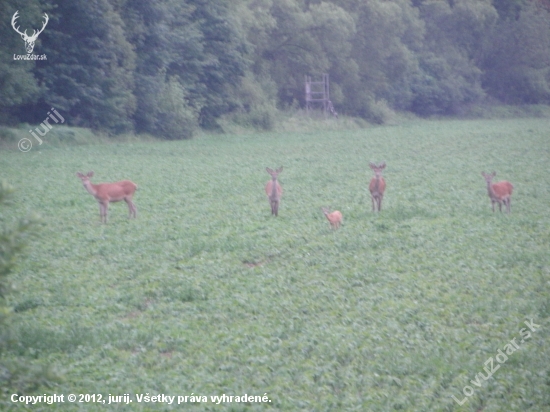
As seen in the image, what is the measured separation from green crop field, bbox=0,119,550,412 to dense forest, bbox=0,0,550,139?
1638cm

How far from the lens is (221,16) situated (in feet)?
145

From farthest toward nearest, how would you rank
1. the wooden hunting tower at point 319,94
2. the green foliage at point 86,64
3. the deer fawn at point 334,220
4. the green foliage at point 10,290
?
the wooden hunting tower at point 319,94 < the green foliage at point 86,64 < the deer fawn at point 334,220 < the green foliage at point 10,290

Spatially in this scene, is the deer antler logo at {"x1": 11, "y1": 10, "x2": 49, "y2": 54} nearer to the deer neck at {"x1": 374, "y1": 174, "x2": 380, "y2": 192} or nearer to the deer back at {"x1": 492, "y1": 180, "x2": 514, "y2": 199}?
the deer neck at {"x1": 374, "y1": 174, "x2": 380, "y2": 192}

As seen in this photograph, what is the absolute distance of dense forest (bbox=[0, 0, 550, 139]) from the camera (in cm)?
3394

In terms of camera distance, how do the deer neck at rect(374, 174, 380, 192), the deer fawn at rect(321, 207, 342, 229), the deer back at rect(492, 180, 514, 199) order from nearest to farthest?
the deer fawn at rect(321, 207, 342, 229), the deer back at rect(492, 180, 514, 199), the deer neck at rect(374, 174, 380, 192)

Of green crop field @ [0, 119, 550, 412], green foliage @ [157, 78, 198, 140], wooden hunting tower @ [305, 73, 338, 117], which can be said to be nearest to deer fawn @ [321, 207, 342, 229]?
green crop field @ [0, 119, 550, 412]

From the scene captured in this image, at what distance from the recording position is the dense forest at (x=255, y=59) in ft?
111

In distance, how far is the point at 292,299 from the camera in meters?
9.30

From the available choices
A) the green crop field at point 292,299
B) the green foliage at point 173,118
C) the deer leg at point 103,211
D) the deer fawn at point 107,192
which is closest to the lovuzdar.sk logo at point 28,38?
the green foliage at point 173,118

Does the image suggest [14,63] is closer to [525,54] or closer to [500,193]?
[500,193]

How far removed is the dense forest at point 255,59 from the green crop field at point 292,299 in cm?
1638

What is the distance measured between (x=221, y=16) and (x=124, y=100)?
10924mm

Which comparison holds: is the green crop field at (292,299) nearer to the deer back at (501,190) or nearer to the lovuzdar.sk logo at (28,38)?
the deer back at (501,190)

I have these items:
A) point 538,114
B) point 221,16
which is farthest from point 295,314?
point 538,114
